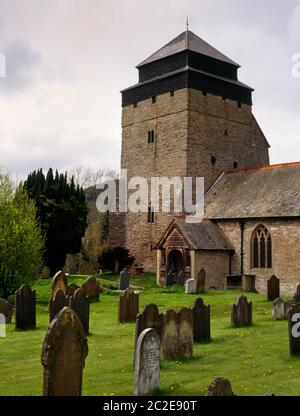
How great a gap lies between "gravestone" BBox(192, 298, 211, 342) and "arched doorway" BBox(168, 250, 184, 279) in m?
17.1

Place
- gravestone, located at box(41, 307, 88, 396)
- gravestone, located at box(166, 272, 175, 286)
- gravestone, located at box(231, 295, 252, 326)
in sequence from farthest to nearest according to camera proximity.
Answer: gravestone, located at box(166, 272, 175, 286) < gravestone, located at box(231, 295, 252, 326) < gravestone, located at box(41, 307, 88, 396)

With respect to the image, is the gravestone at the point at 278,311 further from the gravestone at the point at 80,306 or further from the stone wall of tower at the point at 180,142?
the stone wall of tower at the point at 180,142

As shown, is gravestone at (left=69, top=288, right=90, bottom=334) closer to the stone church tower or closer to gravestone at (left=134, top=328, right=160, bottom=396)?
gravestone at (left=134, top=328, right=160, bottom=396)

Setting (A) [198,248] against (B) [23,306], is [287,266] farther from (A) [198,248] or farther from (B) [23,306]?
(B) [23,306]

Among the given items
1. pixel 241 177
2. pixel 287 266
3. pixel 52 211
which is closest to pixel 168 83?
pixel 241 177

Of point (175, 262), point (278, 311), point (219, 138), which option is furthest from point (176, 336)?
point (219, 138)

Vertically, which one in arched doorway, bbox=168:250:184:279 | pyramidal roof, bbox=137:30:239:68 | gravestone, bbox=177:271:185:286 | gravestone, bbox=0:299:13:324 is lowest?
gravestone, bbox=0:299:13:324

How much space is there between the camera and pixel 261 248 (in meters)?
29.3

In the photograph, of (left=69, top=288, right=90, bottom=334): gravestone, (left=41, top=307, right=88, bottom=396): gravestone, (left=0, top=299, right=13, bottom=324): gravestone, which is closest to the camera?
(left=41, top=307, right=88, bottom=396): gravestone

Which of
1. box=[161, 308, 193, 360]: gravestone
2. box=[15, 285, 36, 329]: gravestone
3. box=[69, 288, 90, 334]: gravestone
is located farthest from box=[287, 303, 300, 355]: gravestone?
box=[15, 285, 36, 329]: gravestone

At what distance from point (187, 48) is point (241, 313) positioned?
2548cm

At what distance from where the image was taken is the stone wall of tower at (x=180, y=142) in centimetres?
3544

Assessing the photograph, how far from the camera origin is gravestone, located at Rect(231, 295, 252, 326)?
15516mm
